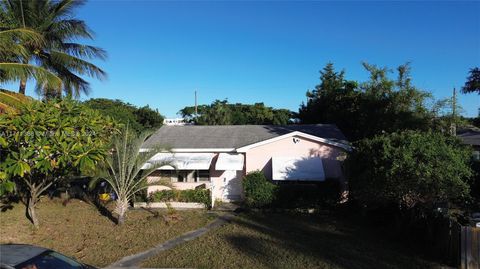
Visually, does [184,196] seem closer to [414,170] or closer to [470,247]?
[414,170]

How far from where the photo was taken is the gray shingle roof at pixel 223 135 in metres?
20.7

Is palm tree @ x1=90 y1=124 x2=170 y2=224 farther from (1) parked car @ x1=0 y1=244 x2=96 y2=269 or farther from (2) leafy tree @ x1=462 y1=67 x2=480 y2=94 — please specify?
(2) leafy tree @ x1=462 y1=67 x2=480 y2=94

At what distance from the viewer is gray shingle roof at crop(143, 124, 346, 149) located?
2067 centimetres

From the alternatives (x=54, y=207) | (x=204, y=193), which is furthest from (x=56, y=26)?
(x=204, y=193)

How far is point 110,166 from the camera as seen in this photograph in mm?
14617

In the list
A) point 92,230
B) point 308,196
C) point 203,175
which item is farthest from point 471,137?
point 92,230

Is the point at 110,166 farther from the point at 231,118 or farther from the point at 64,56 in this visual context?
the point at 231,118

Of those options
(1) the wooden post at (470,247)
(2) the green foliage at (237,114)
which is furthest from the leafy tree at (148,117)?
(1) the wooden post at (470,247)

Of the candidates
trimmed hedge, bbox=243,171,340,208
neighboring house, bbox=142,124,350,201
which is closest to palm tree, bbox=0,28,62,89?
neighboring house, bbox=142,124,350,201

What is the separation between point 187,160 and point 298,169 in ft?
17.4

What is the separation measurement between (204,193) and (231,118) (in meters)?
31.3

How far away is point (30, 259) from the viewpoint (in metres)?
5.56

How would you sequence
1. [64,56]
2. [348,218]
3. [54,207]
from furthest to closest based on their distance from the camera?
[64,56]
[54,207]
[348,218]

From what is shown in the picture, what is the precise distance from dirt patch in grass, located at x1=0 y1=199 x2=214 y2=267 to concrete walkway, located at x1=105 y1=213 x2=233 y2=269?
269 mm
